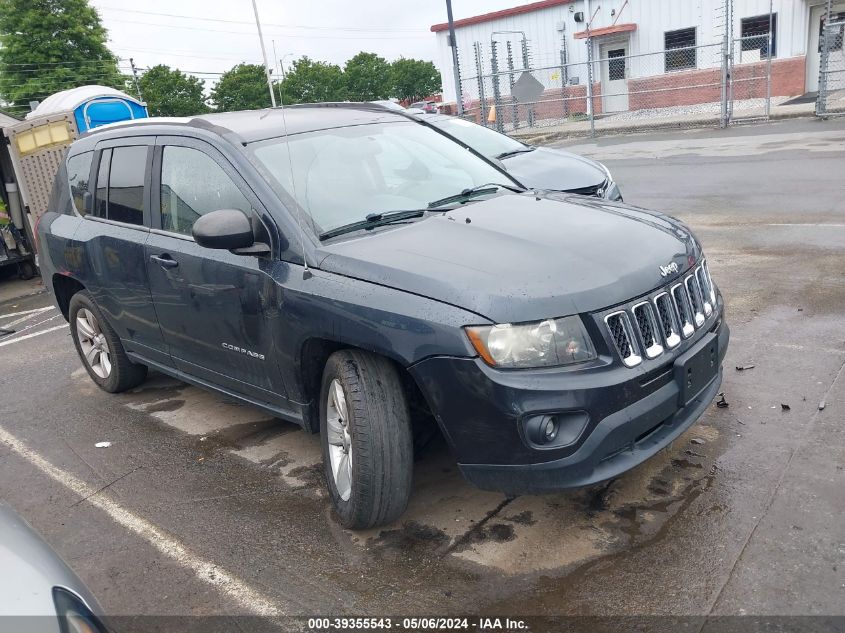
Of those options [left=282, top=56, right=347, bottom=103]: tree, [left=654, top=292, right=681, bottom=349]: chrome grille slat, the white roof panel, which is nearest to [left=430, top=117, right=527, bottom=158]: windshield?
[left=654, top=292, right=681, bottom=349]: chrome grille slat

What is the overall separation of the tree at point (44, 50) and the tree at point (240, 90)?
26.1 ft

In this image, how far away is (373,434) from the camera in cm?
326

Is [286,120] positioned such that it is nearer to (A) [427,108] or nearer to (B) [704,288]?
(B) [704,288]

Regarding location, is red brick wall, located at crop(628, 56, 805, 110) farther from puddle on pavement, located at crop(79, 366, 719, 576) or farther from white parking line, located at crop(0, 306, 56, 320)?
puddle on pavement, located at crop(79, 366, 719, 576)

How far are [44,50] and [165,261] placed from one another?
43.8m

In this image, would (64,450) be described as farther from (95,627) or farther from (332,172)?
(95,627)

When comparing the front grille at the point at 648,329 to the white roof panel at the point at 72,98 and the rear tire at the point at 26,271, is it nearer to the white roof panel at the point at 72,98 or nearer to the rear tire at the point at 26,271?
the white roof panel at the point at 72,98

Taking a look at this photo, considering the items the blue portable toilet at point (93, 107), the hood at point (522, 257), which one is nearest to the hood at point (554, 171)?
the hood at point (522, 257)

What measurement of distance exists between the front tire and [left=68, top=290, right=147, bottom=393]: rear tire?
2646 mm

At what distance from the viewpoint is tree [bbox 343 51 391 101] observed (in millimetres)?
45153

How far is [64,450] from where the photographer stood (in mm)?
4961

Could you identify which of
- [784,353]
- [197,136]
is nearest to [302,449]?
[197,136]

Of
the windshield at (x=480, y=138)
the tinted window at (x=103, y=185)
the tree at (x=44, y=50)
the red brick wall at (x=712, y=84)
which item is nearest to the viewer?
the tinted window at (x=103, y=185)

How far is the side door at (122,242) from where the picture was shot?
15.2 ft
